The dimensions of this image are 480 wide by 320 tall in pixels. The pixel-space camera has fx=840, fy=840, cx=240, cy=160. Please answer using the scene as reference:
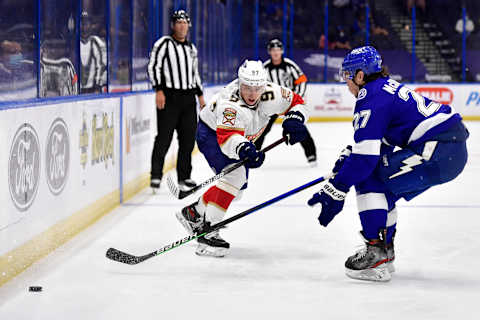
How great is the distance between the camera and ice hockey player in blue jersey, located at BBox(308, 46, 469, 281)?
3029 millimetres

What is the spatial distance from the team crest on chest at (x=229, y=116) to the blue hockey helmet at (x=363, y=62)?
1.97ft

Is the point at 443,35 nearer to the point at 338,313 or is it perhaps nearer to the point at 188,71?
the point at 188,71

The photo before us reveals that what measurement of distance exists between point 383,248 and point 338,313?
592 mm

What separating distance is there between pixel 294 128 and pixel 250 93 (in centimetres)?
29

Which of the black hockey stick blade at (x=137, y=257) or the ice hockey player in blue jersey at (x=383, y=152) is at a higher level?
the ice hockey player in blue jersey at (x=383, y=152)

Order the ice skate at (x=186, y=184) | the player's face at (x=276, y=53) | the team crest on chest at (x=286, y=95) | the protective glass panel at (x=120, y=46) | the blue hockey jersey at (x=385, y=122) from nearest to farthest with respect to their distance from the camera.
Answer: the blue hockey jersey at (x=385, y=122) < the team crest on chest at (x=286, y=95) < the protective glass panel at (x=120, y=46) < the ice skate at (x=186, y=184) < the player's face at (x=276, y=53)

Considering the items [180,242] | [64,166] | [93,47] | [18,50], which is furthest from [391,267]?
[93,47]

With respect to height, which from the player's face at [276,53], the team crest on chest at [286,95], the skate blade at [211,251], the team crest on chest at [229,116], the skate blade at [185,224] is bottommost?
the skate blade at [211,251]

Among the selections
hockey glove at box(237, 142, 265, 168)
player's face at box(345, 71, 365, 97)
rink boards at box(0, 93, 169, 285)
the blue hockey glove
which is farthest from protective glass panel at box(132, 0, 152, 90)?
player's face at box(345, 71, 365, 97)

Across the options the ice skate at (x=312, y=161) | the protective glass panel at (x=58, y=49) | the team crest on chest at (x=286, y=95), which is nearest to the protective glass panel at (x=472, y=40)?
the ice skate at (x=312, y=161)

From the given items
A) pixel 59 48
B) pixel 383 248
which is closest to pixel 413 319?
pixel 383 248

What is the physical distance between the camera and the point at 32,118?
343 cm

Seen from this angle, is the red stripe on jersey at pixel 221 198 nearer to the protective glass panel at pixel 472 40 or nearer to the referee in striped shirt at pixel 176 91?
the referee in striped shirt at pixel 176 91

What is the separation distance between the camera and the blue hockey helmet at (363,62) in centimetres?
312
